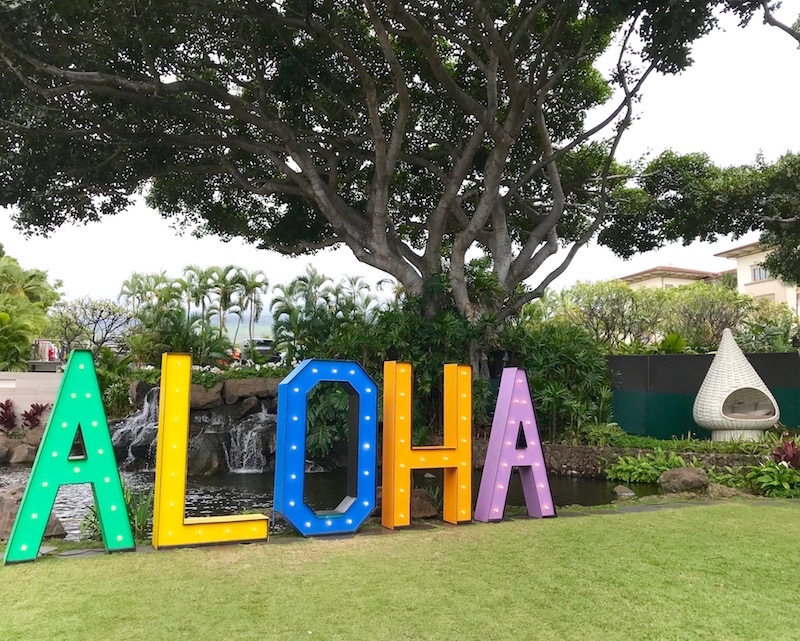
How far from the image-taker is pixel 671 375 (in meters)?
14.6

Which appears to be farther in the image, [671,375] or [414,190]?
[414,190]

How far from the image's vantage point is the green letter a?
5039mm

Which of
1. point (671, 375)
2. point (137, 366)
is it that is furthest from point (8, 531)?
point (137, 366)

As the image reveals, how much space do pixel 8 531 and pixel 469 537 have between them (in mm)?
4172

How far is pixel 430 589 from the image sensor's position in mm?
4465

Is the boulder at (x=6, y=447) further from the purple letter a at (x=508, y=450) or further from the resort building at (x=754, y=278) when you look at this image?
the resort building at (x=754, y=278)

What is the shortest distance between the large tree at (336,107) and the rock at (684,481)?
248 inches

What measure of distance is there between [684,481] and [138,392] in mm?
14310

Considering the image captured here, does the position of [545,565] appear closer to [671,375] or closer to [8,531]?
[8,531]

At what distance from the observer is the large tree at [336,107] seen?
1229cm

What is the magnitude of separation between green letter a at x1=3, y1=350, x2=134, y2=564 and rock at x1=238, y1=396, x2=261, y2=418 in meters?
11.3

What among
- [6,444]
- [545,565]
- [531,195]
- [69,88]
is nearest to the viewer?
[545,565]

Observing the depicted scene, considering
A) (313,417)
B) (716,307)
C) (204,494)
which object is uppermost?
(716,307)

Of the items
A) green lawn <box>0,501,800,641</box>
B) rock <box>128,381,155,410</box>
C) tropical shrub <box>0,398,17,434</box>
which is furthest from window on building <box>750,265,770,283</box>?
green lawn <box>0,501,800,641</box>
